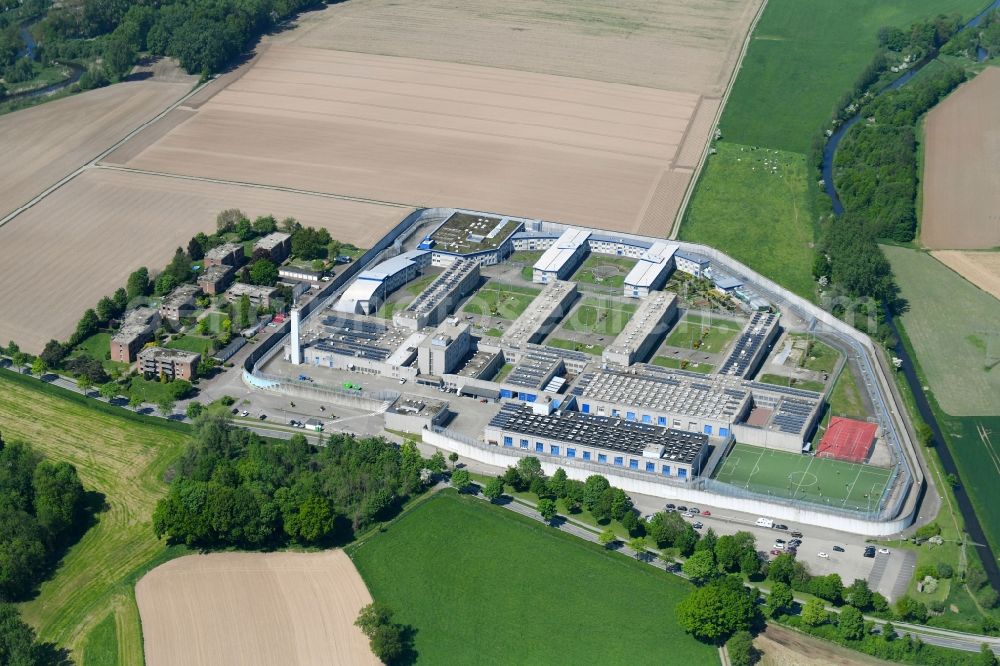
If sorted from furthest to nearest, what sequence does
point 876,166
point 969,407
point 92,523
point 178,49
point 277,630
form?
point 178,49, point 876,166, point 969,407, point 92,523, point 277,630

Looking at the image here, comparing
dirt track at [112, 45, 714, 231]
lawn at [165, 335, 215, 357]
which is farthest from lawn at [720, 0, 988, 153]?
lawn at [165, 335, 215, 357]

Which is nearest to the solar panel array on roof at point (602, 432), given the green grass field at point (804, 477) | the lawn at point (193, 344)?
the green grass field at point (804, 477)

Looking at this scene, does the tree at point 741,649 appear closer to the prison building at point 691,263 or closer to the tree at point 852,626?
the tree at point 852,626

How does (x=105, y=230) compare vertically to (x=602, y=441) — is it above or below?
below

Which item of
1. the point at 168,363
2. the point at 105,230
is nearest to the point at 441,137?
the point at 105,230

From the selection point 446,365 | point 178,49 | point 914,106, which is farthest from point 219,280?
point 914,106

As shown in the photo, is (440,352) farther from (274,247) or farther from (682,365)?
(274,247)

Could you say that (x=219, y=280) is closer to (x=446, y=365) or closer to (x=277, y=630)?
(x=446, y=365)
